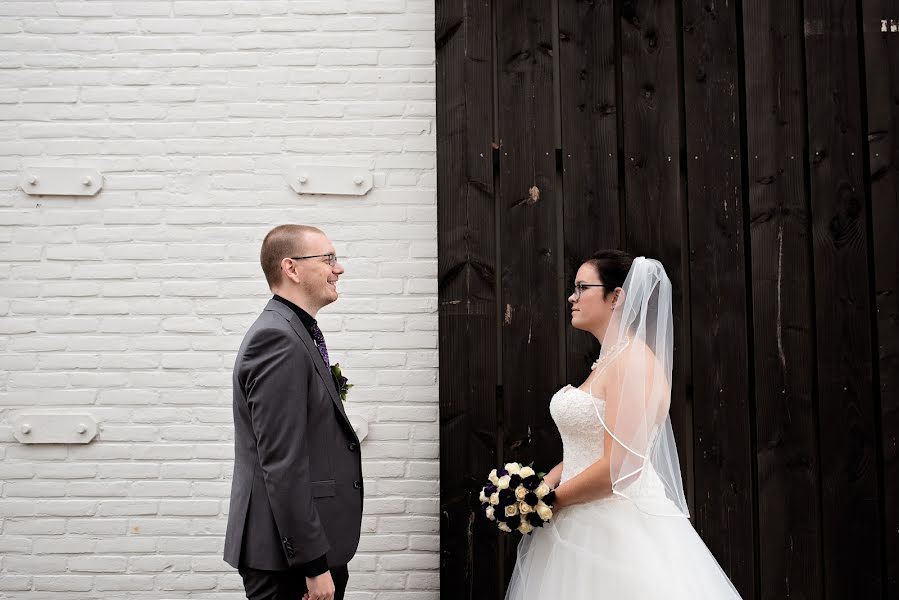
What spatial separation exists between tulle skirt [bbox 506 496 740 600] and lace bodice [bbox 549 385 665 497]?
0.10 metres

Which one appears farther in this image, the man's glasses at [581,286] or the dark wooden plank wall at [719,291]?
the dark wooden plank wall at [719,291]

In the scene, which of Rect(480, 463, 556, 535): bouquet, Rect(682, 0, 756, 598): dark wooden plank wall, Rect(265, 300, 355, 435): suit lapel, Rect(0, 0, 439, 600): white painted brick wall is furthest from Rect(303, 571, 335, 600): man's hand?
Rect(682, 0, 756, 598): dark wooden plank wall

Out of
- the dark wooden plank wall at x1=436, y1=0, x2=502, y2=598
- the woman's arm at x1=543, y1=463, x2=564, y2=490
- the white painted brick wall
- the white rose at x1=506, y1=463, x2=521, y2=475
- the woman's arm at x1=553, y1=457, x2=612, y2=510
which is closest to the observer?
the woman's arm at x1=553, y1=457, x2=612, y2=510

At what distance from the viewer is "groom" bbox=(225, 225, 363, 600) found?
192 centimetres

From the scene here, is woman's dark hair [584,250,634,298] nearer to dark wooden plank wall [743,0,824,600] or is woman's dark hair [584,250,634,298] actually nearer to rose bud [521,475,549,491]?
rose bud [521,475,549,491]

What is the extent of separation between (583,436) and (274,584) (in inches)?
41.1

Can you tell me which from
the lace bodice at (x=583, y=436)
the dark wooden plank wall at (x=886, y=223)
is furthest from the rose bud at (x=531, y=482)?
the dark wooden plank wall at (x=886, y=223)

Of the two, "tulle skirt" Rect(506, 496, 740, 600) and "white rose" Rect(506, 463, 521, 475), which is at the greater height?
"white rose" Rect(506, 463, 521, 475)

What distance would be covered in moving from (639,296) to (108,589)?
2.44 meters

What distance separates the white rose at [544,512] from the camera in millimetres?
2242

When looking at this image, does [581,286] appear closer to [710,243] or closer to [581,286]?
[581,286]

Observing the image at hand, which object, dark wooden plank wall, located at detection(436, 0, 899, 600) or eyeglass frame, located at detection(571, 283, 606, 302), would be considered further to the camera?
dark wooden plank wall, located at detection(436, 0, 899, 600)

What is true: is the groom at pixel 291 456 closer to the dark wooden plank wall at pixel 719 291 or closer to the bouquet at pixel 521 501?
the bouquet at pixel 521 501

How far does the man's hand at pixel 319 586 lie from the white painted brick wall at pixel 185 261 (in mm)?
1084
